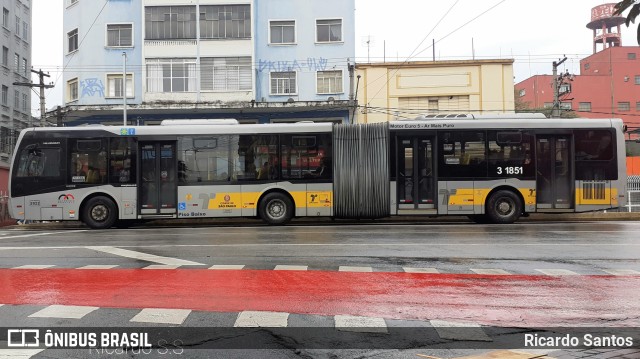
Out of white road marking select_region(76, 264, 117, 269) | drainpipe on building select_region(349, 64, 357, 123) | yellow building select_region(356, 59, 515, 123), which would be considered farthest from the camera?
yellow building select_region(356, 59, 515, 123)

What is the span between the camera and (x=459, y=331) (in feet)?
16.3

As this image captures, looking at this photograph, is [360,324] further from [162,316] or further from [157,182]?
[157,182]

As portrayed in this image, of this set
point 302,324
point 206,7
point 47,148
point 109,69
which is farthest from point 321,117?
point 302,324

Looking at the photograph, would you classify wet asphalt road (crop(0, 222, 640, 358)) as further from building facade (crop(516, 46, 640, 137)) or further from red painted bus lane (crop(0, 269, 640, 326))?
building facade (crop(516, 46, 640, 137))

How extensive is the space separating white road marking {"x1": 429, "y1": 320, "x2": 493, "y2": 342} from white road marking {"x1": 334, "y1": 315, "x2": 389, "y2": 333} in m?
0.50

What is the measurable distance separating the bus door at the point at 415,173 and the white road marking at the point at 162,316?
38.3 feet

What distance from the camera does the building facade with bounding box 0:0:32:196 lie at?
49750 mm

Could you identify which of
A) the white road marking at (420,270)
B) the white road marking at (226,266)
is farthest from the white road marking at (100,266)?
the white road marking at (420,270)

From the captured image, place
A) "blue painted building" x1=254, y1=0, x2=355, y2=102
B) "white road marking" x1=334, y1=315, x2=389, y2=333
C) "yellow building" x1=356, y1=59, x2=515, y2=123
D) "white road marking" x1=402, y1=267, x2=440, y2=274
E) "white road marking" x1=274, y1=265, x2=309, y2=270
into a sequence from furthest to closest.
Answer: "blue painted building" x1=254, y1=0, x2=355, y2=102, "yellow building" x1=356, y1=59, x2=515, y2=123, "white road marking" x1=274, y1=265, x2=309, y2=270, "white road marking" x1=402, y1=267, x2=440, y2=274, "white road marking" x1=334, y1=315, x2=389, y2=333

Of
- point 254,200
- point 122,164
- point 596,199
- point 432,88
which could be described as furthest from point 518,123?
point 432,88

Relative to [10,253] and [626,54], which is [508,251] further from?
[626,54]

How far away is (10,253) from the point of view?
34.2 feet

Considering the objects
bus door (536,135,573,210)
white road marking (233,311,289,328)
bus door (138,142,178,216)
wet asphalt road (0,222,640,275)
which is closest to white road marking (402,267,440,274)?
wet asphalt road (0,222,640,275)

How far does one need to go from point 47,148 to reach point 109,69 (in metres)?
16.6
